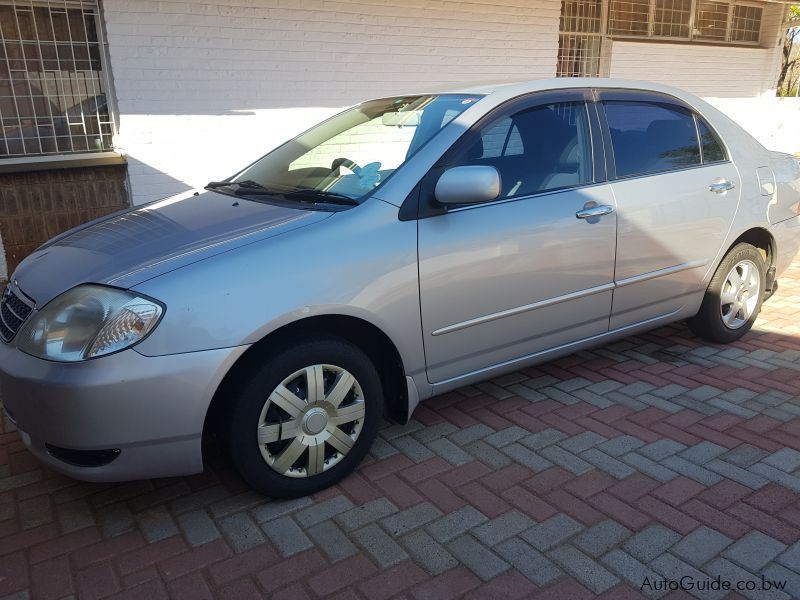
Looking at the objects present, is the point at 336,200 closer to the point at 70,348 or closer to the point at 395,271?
the point at 395,271

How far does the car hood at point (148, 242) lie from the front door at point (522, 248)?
65 centimetres

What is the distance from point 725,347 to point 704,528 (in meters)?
2.19

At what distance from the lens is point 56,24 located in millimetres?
5898

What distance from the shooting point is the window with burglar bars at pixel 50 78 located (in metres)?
5.79

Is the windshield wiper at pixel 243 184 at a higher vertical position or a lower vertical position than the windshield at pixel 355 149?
lower

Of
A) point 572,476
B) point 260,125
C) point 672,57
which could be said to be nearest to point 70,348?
point 572,476

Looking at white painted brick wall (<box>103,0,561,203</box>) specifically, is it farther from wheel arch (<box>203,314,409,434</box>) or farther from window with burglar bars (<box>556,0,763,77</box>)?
wheel arch (<box>203,314,409,434</box>)

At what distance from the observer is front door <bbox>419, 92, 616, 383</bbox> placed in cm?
299

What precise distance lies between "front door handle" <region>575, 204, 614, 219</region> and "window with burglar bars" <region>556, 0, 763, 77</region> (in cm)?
700

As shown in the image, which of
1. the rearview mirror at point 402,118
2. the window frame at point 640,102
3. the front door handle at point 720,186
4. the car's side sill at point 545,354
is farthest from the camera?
the front door handle at point 720,186

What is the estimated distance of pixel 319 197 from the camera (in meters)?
3.02

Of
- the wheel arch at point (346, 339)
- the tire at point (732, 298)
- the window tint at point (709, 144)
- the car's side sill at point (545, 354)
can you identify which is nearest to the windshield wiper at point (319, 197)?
the wheel arch at point (346, 339)

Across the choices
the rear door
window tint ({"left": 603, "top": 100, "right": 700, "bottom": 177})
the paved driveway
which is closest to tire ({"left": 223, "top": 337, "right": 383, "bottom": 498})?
the paved driveway

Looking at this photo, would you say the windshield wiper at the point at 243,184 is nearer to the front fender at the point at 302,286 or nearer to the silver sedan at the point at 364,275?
the silver sedan at the point at 364,275
